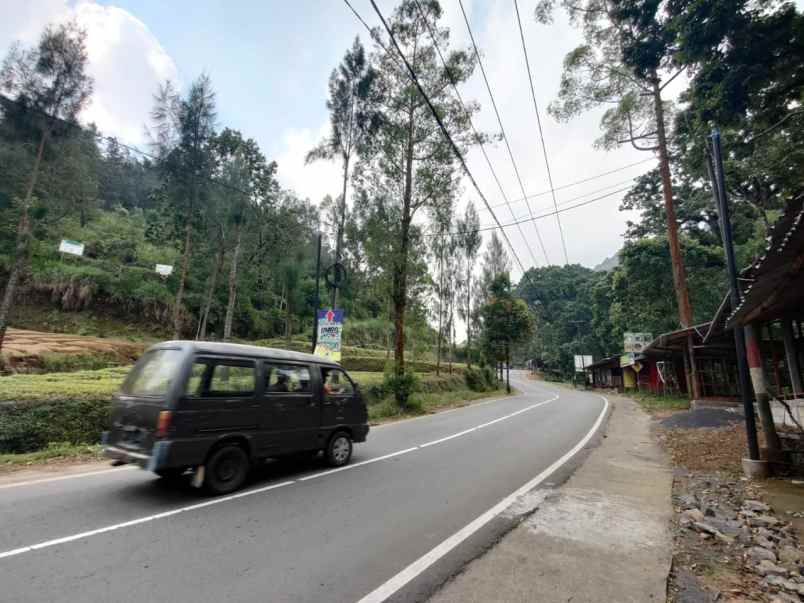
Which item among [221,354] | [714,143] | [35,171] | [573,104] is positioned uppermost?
[573,104]

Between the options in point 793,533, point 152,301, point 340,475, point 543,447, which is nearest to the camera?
point 793,533

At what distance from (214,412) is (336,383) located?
234 centimetres

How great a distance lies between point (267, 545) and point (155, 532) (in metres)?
1.18

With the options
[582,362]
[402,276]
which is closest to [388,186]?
[402,276]

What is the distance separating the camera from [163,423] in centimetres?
451

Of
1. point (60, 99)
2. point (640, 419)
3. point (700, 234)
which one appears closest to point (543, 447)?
point (640, 419)

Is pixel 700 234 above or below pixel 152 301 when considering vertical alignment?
above

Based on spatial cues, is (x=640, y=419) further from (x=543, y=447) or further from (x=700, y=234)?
(x=700, y=234)

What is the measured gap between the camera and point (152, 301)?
2766cm

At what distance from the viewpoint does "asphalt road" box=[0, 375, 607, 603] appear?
9.43 ft

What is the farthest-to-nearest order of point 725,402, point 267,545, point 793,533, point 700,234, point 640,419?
point 700,234, point 725,402, point 640,419, point 793,533, point 267,545

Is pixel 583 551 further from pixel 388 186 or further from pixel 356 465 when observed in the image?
pixel 388 186

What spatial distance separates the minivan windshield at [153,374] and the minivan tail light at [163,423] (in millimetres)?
282

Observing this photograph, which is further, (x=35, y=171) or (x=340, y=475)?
(x=35, y=171)
